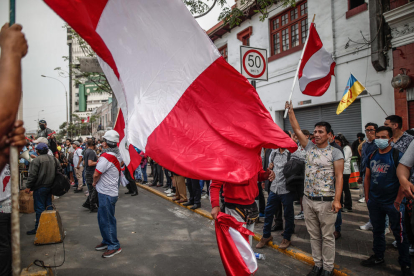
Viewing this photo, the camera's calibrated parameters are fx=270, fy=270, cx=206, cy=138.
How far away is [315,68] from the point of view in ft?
17.5

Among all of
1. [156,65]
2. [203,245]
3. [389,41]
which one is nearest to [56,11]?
[156,65]

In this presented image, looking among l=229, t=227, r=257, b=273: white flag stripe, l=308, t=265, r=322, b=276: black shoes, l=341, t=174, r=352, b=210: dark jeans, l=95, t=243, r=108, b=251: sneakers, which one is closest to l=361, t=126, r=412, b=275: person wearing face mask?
l=308, t=265, r=322, b=276: black shoes

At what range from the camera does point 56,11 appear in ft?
7.63

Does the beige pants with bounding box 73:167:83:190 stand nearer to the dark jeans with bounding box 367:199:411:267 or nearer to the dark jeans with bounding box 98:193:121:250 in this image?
the dark jeans with bounding box 98:193:121:250

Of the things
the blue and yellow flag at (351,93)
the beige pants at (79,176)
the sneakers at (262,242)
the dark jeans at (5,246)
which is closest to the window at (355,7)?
the blue and yellow flag at (351,93)

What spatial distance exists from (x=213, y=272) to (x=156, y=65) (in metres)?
3.11

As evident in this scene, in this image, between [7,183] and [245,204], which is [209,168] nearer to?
[245,204]

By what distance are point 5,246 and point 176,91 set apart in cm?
248

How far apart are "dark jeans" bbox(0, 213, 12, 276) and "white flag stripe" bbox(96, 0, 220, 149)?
5.88 feet

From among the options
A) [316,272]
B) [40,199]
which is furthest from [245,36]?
[316,272]

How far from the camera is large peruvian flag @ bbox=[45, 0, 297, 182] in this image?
269 cm

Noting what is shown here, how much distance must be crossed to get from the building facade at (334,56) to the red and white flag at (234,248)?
696 cm

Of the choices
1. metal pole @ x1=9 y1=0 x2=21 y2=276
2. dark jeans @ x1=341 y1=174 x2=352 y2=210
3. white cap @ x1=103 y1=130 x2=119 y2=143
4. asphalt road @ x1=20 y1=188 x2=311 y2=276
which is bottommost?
asphalt road @ x1=20 y1=188 x2=311 y2=276

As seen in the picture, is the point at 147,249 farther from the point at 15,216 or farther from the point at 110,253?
the point at 15,216
